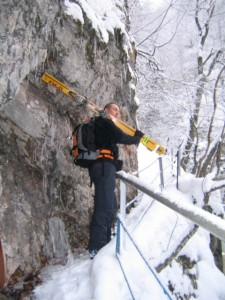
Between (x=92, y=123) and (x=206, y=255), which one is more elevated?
(x=92, y=123)

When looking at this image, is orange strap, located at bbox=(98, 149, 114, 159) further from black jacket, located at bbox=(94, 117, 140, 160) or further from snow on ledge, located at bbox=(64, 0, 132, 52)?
snow on ledge, located at bbox=(64, 0, 132, 52)

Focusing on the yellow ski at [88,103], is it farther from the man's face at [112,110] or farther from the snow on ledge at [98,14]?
the snow on ledge at [98,14]

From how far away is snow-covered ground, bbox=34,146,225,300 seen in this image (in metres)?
2.76

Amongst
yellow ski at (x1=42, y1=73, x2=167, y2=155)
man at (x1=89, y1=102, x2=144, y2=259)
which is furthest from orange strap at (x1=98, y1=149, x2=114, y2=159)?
yellow ski at (x1=42, y1=73, x2=167, y2=155)

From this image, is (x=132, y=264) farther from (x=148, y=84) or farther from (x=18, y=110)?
(x=148, y=84)

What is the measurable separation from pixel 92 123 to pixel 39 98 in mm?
1115

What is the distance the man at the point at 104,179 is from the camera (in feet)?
12.4

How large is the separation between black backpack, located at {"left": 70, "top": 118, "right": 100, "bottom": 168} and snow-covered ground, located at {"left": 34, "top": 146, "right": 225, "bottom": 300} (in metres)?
0.83

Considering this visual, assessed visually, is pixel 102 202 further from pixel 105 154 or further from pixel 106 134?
pixel 106 134

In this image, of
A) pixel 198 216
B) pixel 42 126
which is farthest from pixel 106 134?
pixel 198 216

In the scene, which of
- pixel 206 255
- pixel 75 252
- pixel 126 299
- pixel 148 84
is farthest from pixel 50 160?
pixel 148 84

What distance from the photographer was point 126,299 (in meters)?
2.57

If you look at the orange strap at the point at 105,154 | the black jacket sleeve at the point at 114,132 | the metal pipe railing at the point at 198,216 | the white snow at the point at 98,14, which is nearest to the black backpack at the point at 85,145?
the orange strap at the point at 105,154

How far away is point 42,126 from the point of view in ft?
14.9
